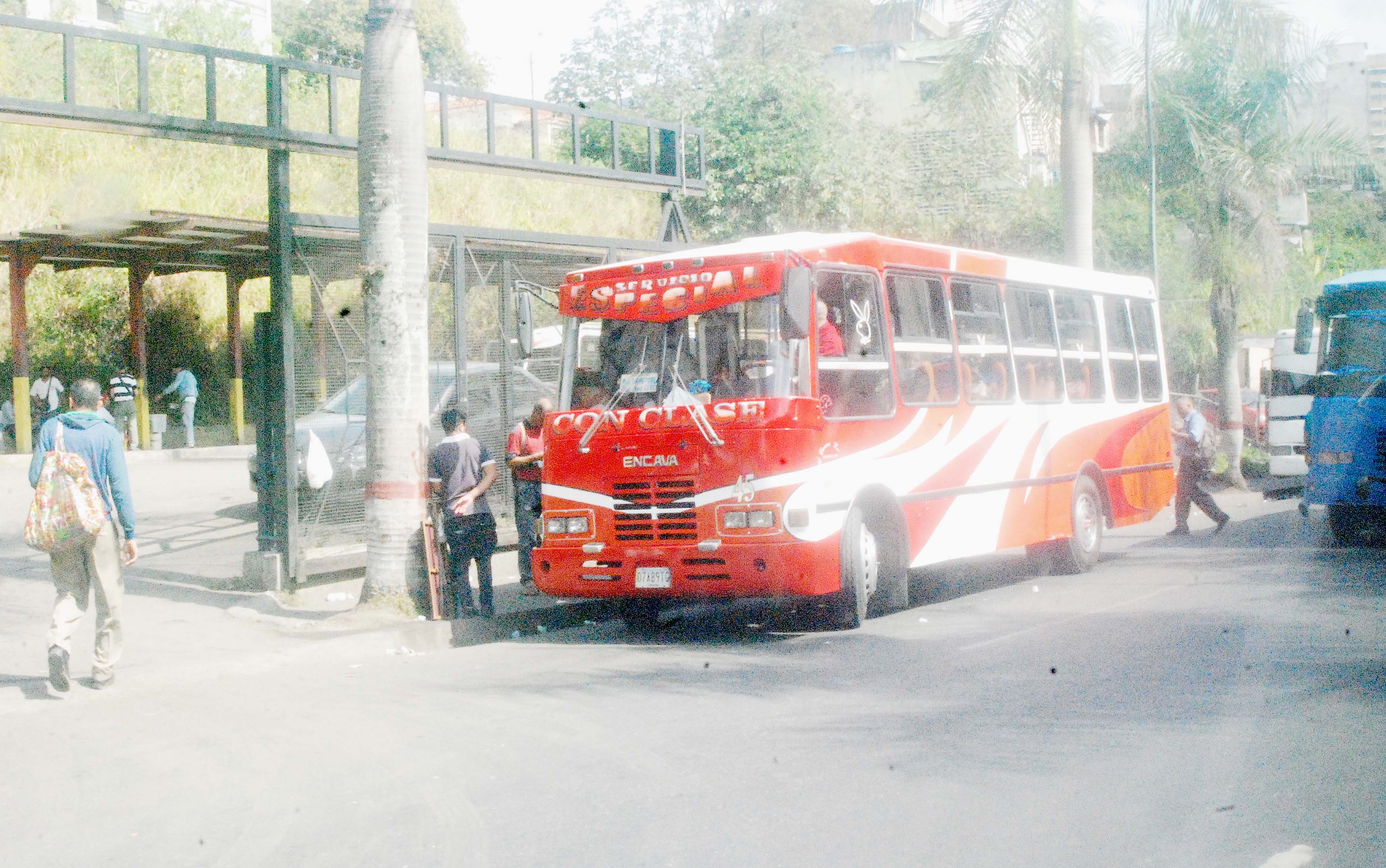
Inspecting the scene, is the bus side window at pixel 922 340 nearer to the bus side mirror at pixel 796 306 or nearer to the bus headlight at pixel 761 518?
the bus side mirror at pixel 796 306

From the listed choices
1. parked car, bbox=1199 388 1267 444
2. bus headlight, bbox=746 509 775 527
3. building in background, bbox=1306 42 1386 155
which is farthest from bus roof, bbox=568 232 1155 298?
parked car, bbox=1199 388 1267 444

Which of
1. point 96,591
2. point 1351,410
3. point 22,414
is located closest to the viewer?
point 96,591

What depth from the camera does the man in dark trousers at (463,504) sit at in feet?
35.4

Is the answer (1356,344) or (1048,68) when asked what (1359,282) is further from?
(1048,68)

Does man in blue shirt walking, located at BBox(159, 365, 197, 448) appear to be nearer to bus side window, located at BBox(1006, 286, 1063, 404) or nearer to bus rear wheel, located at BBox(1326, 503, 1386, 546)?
bus side window, located at BBox(1006, 286, 1063, 404)

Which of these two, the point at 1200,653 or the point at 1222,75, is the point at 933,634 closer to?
the point at 1200,653

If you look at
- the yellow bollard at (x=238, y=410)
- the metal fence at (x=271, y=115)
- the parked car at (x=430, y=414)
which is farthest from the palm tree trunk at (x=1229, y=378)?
the yellow bollard at (x=238, y=410)

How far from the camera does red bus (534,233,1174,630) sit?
9672 mm

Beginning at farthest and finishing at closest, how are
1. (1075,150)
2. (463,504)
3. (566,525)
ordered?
(1075,150), (463,504), (566,525)

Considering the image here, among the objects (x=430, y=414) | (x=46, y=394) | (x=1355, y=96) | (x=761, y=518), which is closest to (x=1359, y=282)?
(x=761, y=518)

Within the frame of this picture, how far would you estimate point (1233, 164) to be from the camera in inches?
1028

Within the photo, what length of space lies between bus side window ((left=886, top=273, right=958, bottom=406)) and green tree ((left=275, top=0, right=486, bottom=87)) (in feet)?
141

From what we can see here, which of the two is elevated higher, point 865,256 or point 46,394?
point 865,256

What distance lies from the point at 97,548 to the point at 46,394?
2138cm
